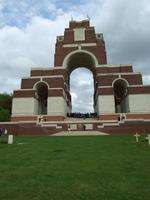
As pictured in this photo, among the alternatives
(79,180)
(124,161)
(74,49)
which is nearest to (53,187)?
(79,180)

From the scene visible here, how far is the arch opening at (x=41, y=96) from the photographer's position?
153 ft

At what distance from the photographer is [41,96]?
52031 mm

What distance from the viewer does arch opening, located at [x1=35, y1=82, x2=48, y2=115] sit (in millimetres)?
46572

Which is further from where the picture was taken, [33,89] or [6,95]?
[6,95]

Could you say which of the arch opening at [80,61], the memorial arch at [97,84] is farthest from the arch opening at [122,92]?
the arch opening at [80,61]

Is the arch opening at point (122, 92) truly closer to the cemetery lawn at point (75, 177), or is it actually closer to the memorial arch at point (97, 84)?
the memorial arch at point (97, 84)

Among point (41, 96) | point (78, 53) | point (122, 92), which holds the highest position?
point (78, 53)

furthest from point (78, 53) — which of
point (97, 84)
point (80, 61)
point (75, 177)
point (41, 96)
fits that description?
point (75, 177)

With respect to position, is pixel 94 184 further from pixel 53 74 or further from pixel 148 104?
pixel 53 74

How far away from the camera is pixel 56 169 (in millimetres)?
10898

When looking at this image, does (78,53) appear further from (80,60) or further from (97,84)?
(97,84)

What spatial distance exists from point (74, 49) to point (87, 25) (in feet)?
19.9

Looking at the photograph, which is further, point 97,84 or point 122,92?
point 122,92

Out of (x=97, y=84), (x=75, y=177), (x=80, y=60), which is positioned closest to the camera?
(x=75, y=177)
